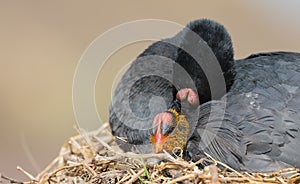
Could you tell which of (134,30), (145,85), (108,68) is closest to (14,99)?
(108,68)

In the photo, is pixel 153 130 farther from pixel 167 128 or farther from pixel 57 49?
pixel 57 49

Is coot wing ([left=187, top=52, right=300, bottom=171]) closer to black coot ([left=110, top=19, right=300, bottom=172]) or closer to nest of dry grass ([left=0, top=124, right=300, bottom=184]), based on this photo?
black coot ([left=110, top=19, right=300, bottom=172])

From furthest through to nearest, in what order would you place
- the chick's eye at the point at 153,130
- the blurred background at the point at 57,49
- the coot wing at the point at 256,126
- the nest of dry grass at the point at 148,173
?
the blurred background at the point at 57,49
the chick's eye at the point at 153,130
the coot wing at the point at 256,126
the nest of dry grass at the point at 148,173

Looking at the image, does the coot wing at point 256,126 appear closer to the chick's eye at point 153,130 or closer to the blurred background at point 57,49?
the chick's eye at point 153,130

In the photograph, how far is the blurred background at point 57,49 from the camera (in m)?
7.43

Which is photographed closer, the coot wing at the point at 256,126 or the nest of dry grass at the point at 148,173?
the nest of dry grass at the point at 148,173

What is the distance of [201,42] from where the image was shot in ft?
13.4

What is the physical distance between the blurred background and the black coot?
6.09 feet

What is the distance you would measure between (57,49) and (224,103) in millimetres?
6590

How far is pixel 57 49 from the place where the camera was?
10.1 meters

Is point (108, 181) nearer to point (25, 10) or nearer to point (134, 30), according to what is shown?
point (134, 30)

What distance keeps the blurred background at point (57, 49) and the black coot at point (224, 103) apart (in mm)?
1856

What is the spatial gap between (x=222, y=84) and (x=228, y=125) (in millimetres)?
446

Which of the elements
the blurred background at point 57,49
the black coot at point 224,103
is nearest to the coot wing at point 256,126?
the black coot at point 224,103
